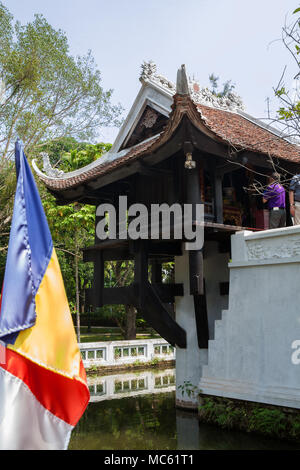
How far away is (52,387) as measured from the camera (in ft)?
9.18

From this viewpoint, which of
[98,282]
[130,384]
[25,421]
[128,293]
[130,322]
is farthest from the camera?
[130,322]

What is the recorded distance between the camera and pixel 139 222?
8648 millimetres

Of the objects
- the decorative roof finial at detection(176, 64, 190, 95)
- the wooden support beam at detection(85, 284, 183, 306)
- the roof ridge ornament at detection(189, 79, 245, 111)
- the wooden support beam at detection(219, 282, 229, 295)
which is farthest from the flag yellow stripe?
the roof ridge ornament at detection(189, 79, 245, 111)

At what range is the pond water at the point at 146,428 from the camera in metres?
6.41

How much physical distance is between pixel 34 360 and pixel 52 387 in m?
0.21

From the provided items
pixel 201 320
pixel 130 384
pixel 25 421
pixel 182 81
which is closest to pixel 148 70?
pixel 182 81

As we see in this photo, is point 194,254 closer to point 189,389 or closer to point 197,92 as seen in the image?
point 189,389

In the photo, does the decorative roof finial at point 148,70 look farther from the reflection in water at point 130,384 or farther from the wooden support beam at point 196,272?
the reflection in water at point 130,384

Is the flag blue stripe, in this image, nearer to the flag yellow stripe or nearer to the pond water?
the flag yellow stripe

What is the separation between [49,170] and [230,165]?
4.49 metres

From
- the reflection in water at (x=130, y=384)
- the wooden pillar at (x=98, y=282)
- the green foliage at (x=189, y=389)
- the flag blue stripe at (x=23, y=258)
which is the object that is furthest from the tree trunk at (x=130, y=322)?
the flag blue stripe at (x=23, y=258)

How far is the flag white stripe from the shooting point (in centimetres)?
264

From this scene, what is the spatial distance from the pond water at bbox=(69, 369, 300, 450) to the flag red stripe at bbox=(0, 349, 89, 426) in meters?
3.96
